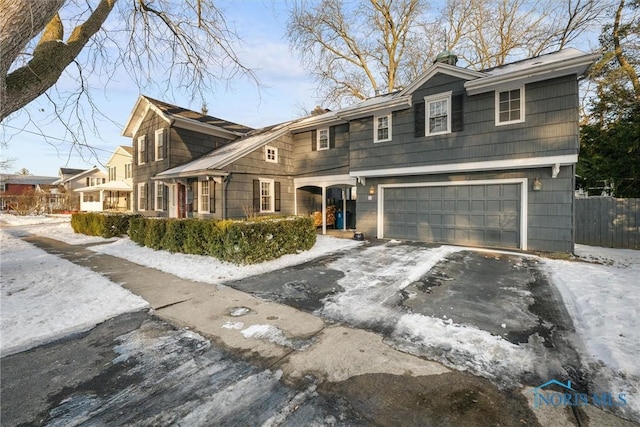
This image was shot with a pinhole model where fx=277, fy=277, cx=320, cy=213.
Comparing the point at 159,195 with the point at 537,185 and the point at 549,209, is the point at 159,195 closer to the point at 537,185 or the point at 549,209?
the point at 537,185

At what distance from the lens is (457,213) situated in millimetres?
9672

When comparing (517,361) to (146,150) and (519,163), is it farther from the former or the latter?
(146,150)

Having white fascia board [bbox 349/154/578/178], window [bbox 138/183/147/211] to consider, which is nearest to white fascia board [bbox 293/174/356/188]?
white fascia board [bbox 349/154/578/178]

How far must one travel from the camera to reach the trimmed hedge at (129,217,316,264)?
7.18 metres

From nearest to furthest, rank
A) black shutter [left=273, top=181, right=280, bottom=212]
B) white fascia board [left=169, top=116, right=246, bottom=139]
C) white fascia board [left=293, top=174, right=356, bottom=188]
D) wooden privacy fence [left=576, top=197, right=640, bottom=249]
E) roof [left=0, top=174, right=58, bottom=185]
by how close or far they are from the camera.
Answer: wooden privacy fence [left=576, top=197, right=640, bottom=249]
white fascia board [left=293, top=174, right=356, bottom=188]
black shutter [left=273, top=181, right=280, bottom=212]
white fascia board [left=169, top=116, right=246, bottom=139]
roof [left=0, top=174, right=58, bottom=185]

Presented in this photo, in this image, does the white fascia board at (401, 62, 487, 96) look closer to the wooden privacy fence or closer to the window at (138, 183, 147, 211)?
the wooden privacy fence

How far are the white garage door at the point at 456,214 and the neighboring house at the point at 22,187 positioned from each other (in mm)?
39158

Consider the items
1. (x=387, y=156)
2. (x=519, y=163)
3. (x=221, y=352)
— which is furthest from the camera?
(x=387, y=156)

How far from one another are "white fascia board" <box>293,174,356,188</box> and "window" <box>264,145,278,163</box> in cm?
160

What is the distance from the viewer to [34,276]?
6.29 meters

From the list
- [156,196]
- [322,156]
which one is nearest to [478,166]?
[322,156]

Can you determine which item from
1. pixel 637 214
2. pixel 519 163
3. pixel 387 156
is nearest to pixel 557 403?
pixel 519 163

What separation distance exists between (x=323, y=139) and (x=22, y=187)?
202ft

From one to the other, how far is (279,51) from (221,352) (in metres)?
6.98
